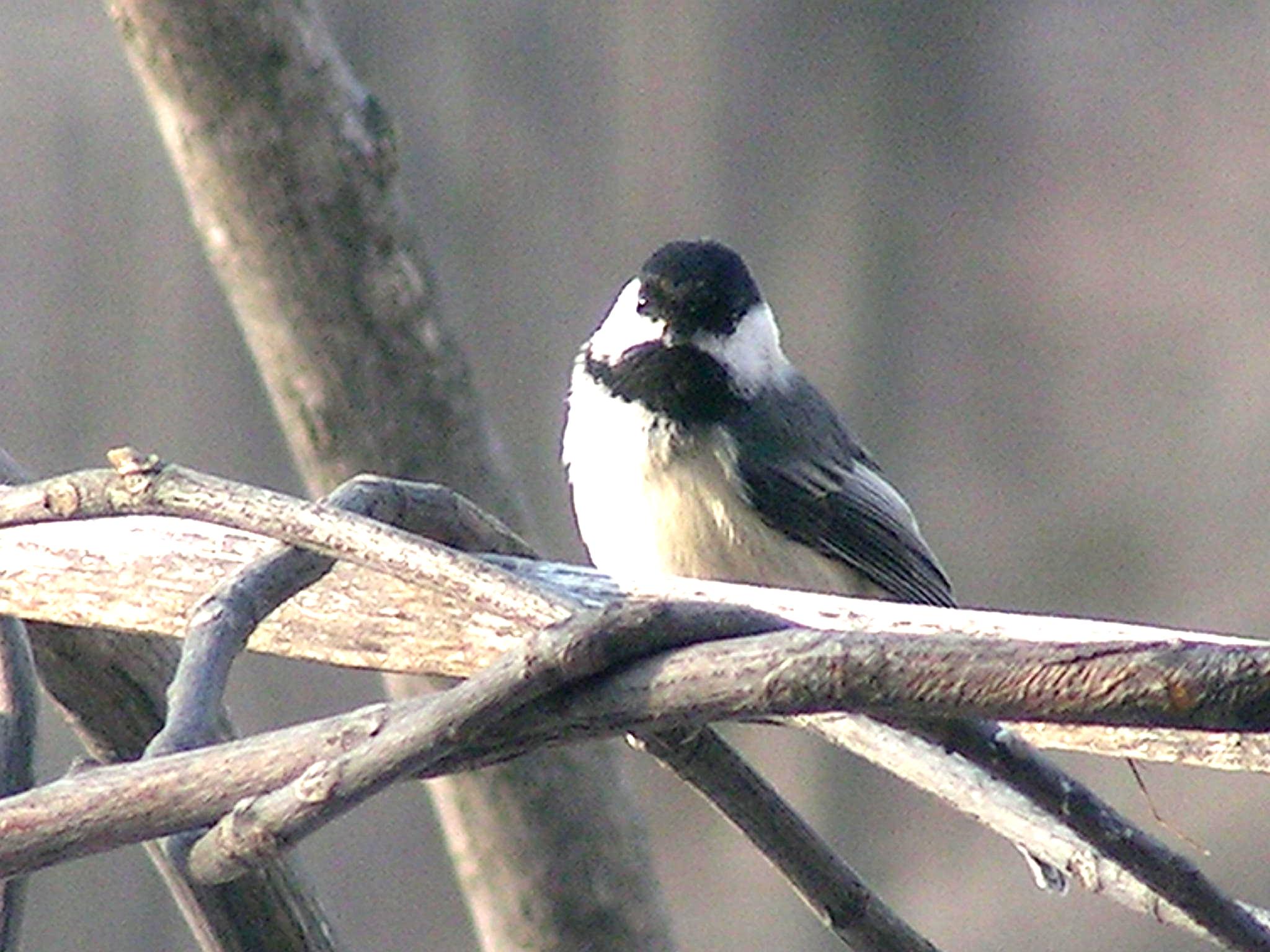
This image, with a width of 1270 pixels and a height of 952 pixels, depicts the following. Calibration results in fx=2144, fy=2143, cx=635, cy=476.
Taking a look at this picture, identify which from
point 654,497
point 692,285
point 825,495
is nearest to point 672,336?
Answer: point 692,285

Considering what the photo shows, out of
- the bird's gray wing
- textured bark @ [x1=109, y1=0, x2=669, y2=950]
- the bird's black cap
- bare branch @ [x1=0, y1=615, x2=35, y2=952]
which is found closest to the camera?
bare branch @ [x1=0, y1=615, x2=35, y2=952]

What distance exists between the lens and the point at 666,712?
0.77 m

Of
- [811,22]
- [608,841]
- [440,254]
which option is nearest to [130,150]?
[440,254]

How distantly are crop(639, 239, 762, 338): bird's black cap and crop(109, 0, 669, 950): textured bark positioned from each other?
0.43 metres

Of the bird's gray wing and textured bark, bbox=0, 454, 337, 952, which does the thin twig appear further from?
the bird's gray wing

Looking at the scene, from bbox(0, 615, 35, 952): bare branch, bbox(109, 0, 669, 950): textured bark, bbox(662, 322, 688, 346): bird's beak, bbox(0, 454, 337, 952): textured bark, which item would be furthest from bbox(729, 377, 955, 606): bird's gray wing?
bbox(0, 615, 35, 952): bare branch

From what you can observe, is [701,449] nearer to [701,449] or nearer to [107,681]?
[701,449]

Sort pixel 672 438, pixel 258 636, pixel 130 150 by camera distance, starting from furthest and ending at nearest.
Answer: pixel 130 150
pixel 672 438
pixel 258 636

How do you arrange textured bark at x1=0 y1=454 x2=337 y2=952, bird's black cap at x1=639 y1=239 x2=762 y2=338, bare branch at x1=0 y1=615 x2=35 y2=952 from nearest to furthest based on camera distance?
bare branch at x1=0 y1=615 x2=35 y2=952 < textured bark at x1=0 y1=454 x2=337 y2=952 < bird's black cap at x1=639 y1=239 x2=762 y2=338

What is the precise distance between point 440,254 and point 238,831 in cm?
403

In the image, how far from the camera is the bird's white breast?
2.57 metres

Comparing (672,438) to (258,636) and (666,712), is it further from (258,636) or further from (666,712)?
(666,712)

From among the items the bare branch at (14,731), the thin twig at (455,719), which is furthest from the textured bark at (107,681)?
the thin twig at (455,719)

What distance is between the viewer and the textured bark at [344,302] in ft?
6.81
